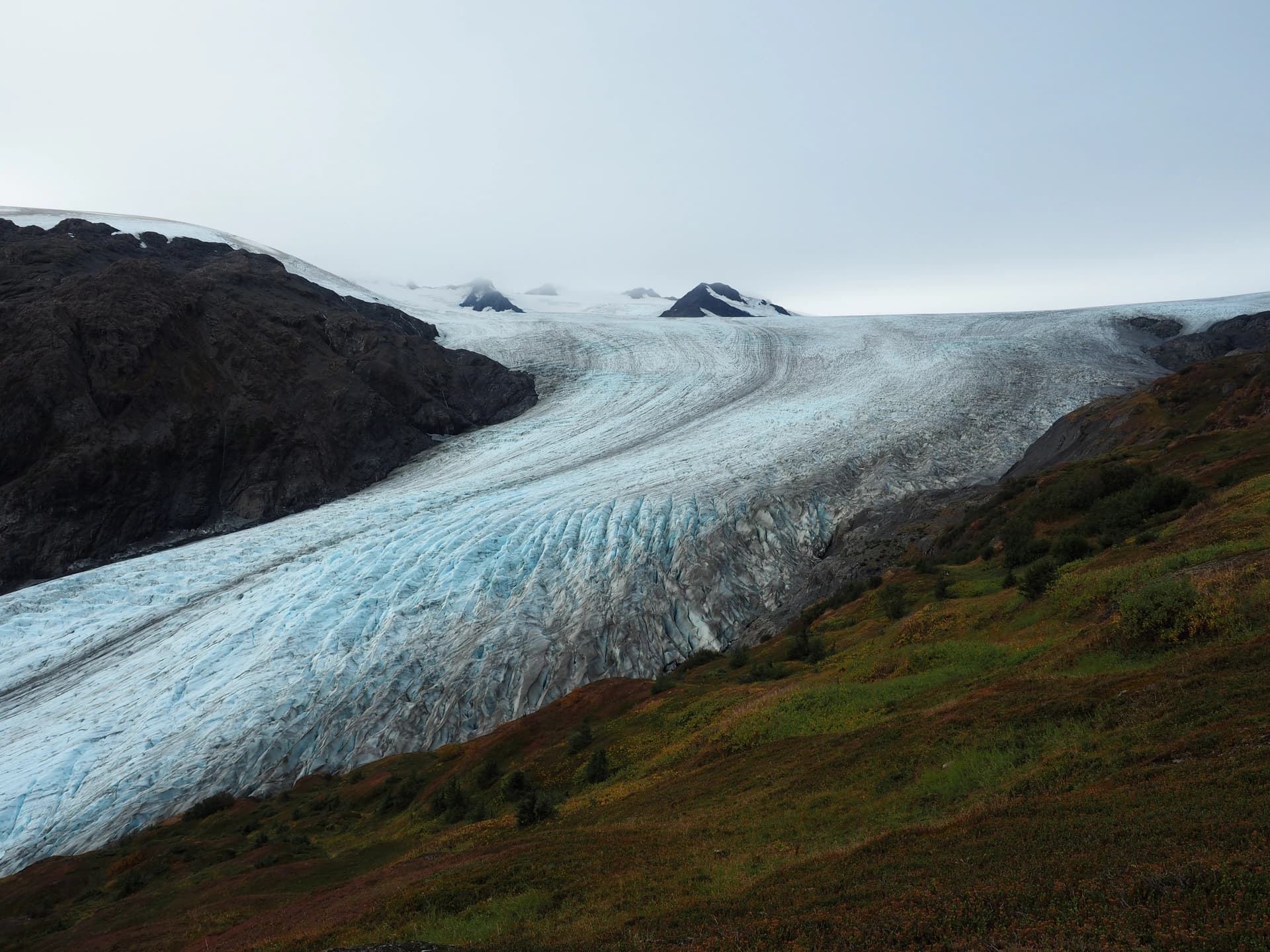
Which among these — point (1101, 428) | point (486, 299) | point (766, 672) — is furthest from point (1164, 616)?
point (486, 299)

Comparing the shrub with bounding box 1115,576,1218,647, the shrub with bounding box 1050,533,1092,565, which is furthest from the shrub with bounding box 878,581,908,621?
the shrub with bounding box 1115,576,1218,647

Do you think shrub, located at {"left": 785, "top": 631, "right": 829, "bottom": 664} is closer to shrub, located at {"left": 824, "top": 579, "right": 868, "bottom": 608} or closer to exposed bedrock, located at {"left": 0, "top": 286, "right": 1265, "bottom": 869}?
shrub, located at {"left": 824, "top": 579, "right": 868, "bottom": 608}

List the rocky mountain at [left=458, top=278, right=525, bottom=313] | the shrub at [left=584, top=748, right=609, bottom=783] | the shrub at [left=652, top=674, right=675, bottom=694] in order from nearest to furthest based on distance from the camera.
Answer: the shrub at [left=584, top=748, right=609, bottom=783] < the shrub at [left=652, top=674, right=675, bottom=694] < the rocky mountain at [left=458, top=278, right=525, bottom=313]

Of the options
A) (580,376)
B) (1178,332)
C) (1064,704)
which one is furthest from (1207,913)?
(1178,332)

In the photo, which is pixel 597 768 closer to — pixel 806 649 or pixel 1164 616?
pixel 806 649

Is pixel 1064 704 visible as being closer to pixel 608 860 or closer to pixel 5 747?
pixel 608 860

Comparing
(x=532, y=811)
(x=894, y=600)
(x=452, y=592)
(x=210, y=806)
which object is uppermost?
(x=894, y=600)
